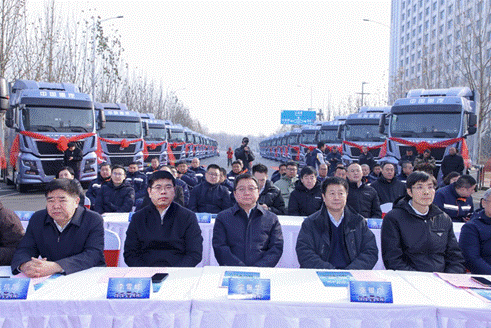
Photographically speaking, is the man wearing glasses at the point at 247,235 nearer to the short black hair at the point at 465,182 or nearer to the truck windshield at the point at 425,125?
the short black hair at the point at 465,182

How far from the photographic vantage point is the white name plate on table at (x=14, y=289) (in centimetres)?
248

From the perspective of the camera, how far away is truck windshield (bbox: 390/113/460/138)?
43.2 ft

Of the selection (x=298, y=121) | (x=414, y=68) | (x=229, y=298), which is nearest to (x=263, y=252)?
(x=229, y=298)

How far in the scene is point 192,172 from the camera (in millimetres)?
10609

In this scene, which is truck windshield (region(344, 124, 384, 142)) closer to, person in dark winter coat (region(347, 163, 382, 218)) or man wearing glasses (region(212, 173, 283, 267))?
person in dark winter coat (region(347, 163, 382, 218))

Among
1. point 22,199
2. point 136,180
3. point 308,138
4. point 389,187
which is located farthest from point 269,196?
point 308,138

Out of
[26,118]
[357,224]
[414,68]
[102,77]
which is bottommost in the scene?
[357,224]

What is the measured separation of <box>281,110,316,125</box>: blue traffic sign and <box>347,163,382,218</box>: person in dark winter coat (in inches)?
1582

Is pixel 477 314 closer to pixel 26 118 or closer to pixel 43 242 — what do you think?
pixel 43 242

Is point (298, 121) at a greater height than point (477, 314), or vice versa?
point (298, 121)

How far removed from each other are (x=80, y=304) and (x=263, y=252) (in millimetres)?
1932

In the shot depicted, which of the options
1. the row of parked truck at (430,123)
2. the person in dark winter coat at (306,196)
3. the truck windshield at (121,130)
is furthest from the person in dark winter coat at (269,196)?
the truck windshield at (121,130)

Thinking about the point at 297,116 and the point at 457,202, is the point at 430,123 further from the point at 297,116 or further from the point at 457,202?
the point at 297,116

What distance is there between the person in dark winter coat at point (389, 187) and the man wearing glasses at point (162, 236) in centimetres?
456
